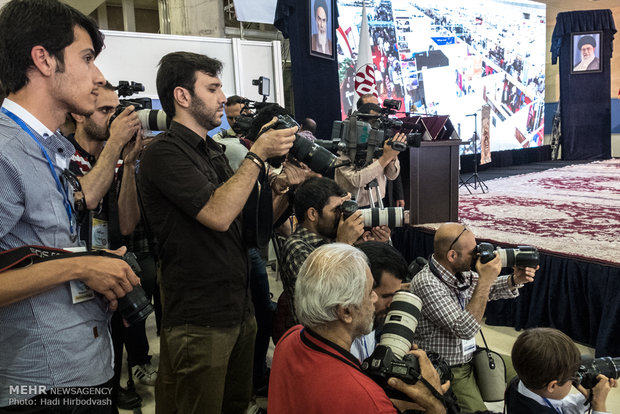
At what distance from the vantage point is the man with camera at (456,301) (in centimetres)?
171

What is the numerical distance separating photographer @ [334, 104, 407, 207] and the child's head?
1.33 m

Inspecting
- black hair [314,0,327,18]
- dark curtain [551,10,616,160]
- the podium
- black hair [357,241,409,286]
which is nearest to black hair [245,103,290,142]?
black hair [357,241,409,286]

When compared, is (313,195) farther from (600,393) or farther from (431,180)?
(431,180)

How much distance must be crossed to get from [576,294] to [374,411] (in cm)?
233

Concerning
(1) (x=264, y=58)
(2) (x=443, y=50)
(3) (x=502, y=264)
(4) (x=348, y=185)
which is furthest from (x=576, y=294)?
(2) (x=443, y=50)

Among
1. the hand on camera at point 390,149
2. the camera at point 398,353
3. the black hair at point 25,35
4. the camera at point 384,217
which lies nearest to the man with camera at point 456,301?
the camera at point 384,217

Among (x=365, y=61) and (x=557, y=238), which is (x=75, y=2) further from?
(x=557, y=238)

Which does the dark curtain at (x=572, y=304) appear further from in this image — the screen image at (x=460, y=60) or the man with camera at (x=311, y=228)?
the screen image at (x=460, y=60)

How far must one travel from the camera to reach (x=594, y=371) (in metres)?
1.40

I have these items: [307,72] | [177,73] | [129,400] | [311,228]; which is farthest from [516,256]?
[307,72]

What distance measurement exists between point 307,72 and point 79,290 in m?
4.28

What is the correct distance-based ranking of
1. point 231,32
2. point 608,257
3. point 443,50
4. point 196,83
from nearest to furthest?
point 196,83
point 608,257
point 443,50
point 231,32

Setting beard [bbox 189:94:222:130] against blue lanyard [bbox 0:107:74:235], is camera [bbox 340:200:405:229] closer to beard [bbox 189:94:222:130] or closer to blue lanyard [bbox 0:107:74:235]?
beard [bbox 189:94:222:130]

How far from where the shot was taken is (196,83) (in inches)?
53.7
